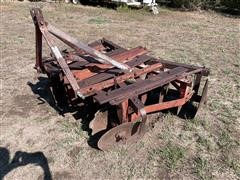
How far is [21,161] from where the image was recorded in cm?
359

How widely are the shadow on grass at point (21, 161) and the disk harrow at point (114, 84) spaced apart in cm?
56

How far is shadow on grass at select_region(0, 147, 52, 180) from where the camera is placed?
3.44 m

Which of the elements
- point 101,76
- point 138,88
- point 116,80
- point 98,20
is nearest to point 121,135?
point 138,88

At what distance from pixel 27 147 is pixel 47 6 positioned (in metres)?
6.87

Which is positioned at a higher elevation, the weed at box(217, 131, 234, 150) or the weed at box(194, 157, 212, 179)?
the weed at box(217, 131, 234, 150)

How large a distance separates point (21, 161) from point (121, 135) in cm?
99

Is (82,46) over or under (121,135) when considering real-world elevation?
over

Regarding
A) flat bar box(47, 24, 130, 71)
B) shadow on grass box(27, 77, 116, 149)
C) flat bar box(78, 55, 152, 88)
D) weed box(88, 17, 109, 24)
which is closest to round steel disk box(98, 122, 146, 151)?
shadow on grass box(27, 77, 116, 149)

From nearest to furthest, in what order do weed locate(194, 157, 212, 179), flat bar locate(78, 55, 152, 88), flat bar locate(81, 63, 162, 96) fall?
1. weed locate(194, 157, 212, 179)
2. flat bar locate(81, 63, 162, 96)
3. flat bar locate(78, 55, 152, 88)

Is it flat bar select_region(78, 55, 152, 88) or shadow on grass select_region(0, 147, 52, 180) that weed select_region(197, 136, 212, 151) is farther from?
shadow on grass select_region(0, 147, 52, 180)

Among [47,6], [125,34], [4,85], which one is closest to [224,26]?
[125,34]

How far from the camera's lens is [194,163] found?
11.4 ft

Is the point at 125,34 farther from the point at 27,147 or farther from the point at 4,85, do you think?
the point at 27,147

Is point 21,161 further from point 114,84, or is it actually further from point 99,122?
point 114,84
